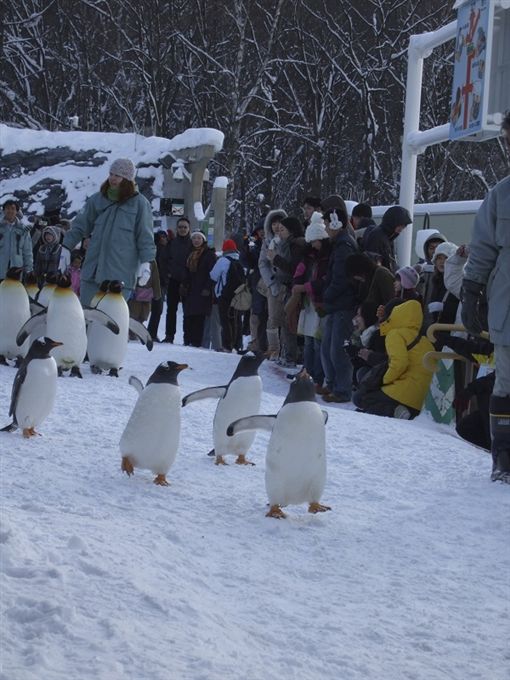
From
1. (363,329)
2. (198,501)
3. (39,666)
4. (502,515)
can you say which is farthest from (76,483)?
(363,329)

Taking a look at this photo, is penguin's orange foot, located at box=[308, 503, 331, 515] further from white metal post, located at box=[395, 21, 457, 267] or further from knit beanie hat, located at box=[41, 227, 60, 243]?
knit beanie hat, located at box=[41, 227, 60, 243]

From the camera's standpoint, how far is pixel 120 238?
8133 millimetres

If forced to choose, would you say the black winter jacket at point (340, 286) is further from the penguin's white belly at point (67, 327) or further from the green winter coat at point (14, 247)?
the green winter coat at point (14, 247)

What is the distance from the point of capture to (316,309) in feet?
31.9

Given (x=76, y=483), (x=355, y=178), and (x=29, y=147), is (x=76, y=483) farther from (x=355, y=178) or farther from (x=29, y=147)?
(x=355, y=178)

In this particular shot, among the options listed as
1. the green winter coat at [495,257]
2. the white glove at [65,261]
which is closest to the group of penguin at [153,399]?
the green winter coat at [495,257]

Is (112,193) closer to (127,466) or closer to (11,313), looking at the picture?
(11,313)

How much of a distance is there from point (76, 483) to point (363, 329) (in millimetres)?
4705

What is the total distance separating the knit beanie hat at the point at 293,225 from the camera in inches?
425

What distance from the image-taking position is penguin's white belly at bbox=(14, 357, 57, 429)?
527cm

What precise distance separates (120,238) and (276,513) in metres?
4.23

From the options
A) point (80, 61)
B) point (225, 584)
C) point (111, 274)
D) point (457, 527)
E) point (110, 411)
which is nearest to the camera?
point (225, 584)

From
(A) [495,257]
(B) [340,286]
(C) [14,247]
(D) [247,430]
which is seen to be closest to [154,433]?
(D) [247,430]

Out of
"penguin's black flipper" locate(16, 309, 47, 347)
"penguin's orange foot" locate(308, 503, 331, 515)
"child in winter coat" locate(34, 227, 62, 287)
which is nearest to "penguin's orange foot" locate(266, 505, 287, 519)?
"penguin's orange foot" locate(308, 503, 331, 515)
